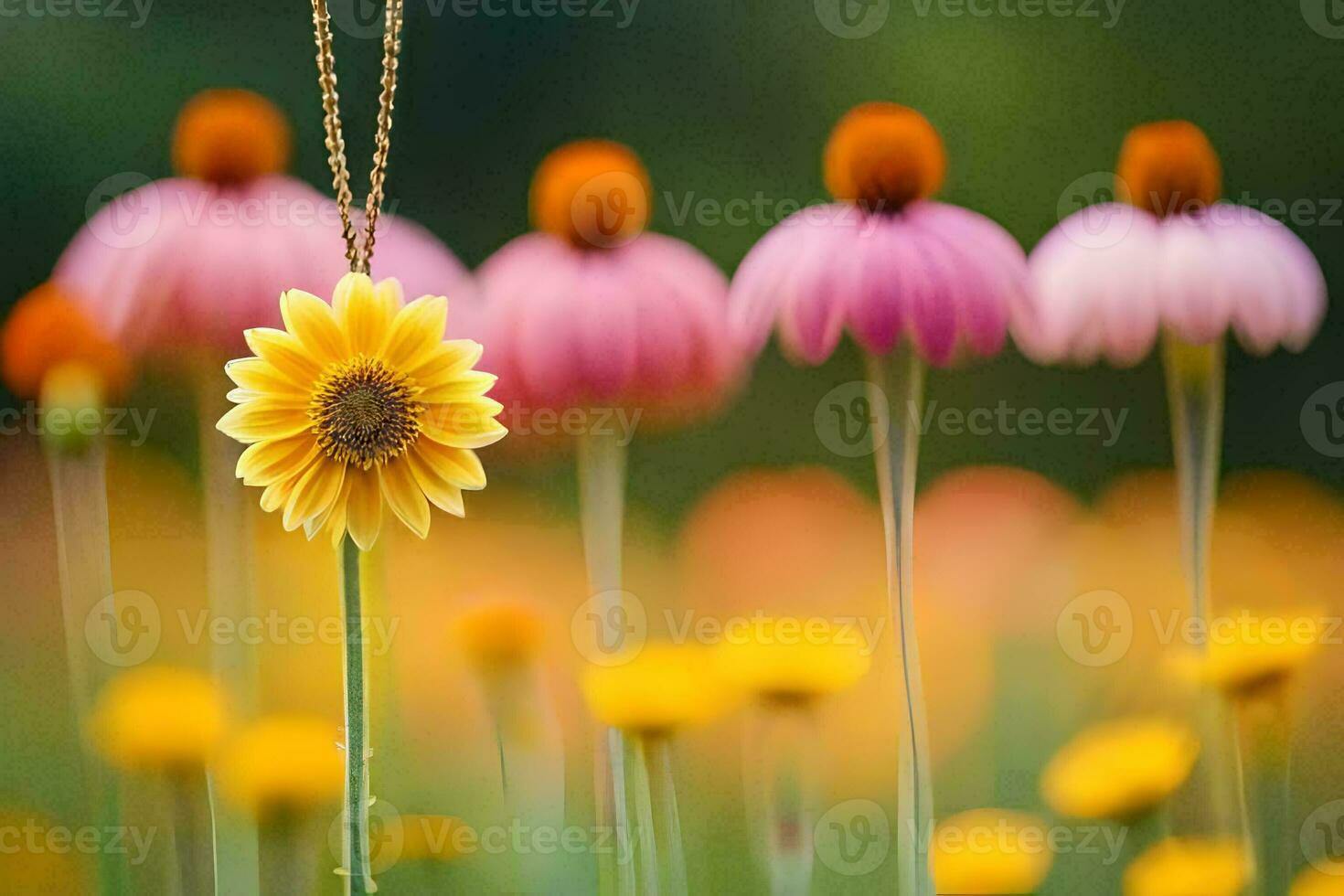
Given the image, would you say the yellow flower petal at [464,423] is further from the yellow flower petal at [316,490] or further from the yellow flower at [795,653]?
the yellow flower at [795,653]

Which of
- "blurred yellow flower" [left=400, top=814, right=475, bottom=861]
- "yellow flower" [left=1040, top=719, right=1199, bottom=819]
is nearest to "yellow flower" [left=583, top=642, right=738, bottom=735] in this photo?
"blurred yellow flower" [left=400, top=814, right=475, bottom=861]

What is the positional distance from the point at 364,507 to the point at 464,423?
8 cm

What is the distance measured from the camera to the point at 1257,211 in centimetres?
82

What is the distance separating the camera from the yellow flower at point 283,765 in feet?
2.67

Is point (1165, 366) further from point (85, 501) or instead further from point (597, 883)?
point (85, 501)

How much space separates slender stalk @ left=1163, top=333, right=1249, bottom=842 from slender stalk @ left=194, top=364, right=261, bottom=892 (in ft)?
2.04

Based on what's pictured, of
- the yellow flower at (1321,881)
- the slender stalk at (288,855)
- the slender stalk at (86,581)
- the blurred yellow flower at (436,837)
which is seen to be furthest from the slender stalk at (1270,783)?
the slender stalk at (86,581)

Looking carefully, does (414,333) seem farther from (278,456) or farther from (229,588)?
(229,588)

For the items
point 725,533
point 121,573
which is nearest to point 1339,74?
point 725,533

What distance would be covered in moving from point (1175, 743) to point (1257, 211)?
36cm

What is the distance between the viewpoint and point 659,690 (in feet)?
2.66

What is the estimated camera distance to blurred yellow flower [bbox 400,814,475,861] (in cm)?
81

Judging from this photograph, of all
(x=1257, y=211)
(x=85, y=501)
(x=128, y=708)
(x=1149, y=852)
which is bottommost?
(x=1149, y=852)

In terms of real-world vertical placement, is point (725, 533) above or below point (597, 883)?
above
